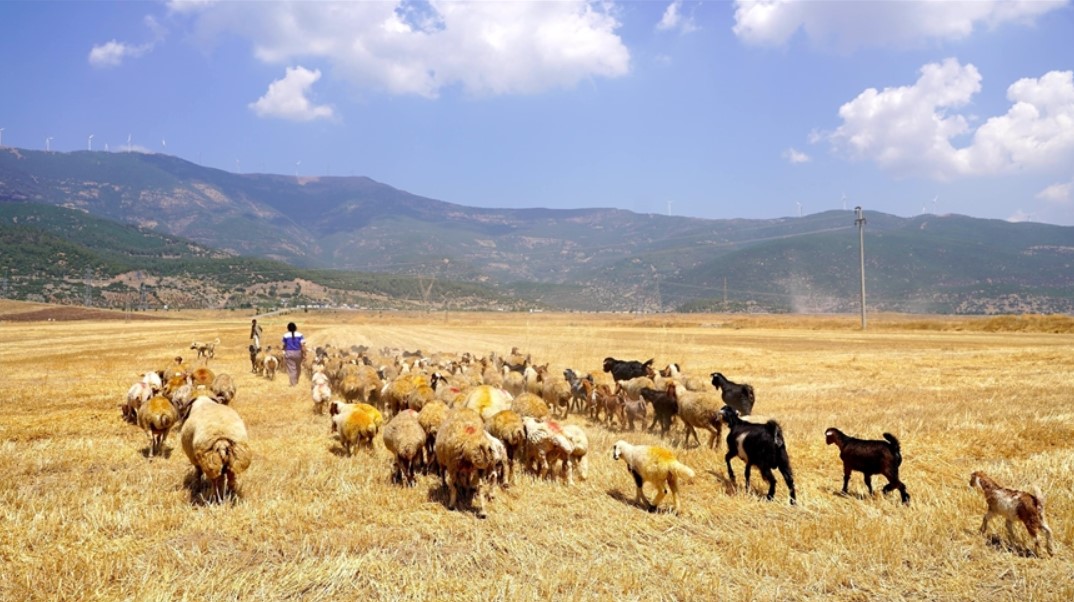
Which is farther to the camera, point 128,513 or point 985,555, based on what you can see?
point 128,513

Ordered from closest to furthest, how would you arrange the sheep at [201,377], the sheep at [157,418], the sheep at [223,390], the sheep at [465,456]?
1. the sheep at [465,456]
2. the sheep at [157,418]
3. the sheep at [223,390]
4. the sheep at [201,377]

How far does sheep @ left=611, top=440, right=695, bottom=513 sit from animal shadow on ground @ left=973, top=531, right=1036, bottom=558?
11.6 ft

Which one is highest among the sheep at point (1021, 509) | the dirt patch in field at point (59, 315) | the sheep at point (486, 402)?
the sheep at point (486, 402)

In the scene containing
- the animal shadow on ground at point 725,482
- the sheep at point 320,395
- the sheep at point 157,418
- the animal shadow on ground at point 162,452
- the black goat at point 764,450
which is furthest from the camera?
the sheep at point 320,395

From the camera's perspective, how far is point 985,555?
271 inches

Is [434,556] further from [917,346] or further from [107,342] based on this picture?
[107,342]

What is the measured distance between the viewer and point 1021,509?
Result: 679 centimetres

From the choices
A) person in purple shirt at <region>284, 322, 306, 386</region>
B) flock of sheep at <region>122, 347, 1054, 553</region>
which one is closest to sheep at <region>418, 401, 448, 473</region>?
flock of sheep at <region>122, 347, 1054, 553</region>

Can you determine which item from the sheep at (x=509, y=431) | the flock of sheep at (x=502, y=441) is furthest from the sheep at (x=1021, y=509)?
the sheep at (x=509, y=431)

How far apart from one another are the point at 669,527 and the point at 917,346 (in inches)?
1712

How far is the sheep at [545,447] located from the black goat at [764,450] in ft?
8.55

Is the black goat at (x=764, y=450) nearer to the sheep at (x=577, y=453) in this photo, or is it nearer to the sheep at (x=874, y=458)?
the sheep at (x=874, y=458)

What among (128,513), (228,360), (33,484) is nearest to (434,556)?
(128,513)

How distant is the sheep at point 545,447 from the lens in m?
9.80
